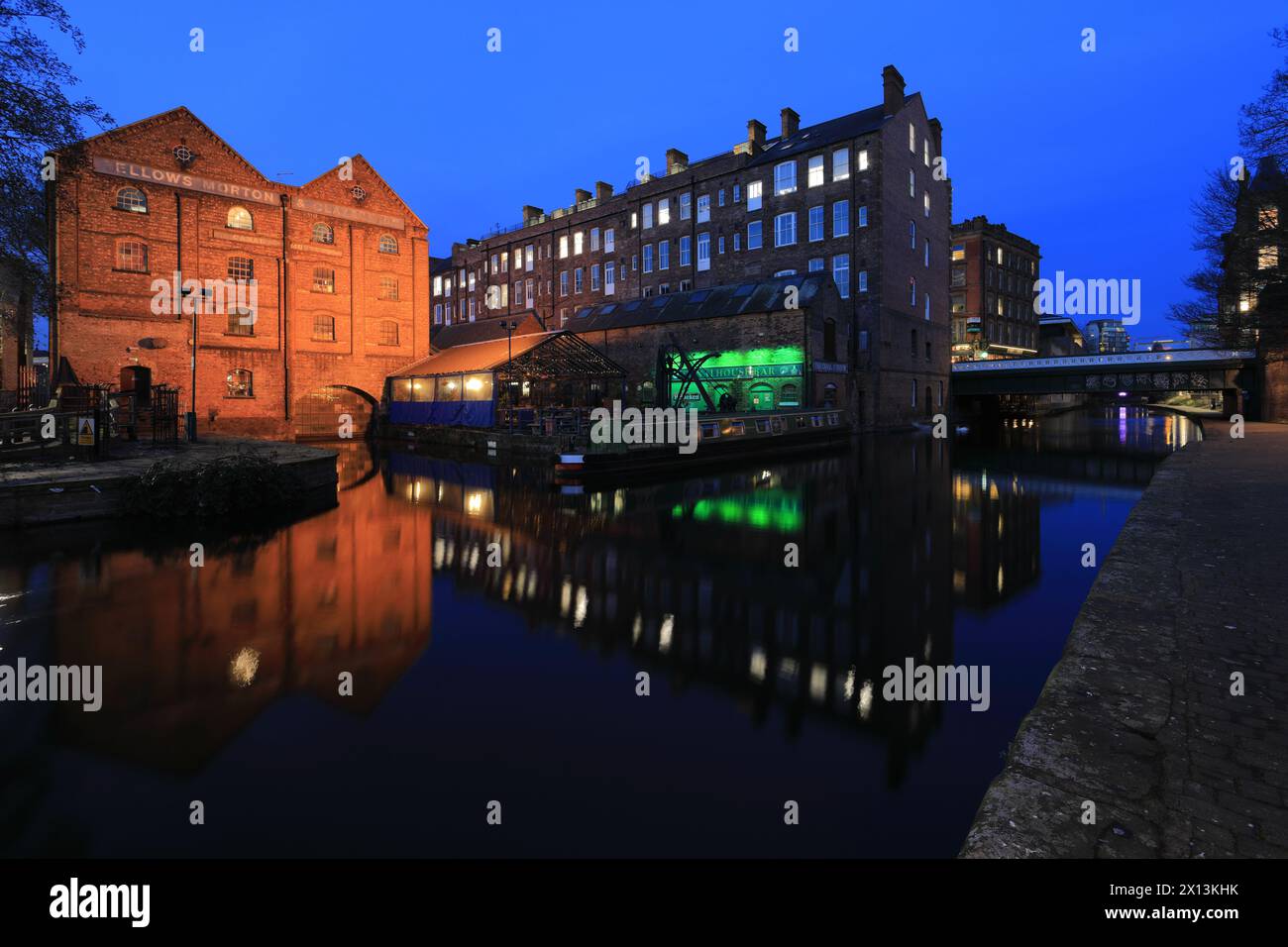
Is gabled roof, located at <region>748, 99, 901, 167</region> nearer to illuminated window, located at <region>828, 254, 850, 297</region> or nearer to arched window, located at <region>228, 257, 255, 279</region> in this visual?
illuminated window, located at <region>828, 254, 850, 297</region>

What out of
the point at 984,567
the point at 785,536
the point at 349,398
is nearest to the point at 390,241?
the point at 349,398

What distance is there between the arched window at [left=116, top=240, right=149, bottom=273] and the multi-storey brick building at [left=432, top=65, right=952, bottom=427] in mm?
30559

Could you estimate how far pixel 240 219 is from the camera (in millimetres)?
30562

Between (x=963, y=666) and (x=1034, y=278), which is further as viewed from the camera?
(x=1034, y=278)

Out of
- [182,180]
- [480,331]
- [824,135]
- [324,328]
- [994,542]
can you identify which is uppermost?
[824,135]

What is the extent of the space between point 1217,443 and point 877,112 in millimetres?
29077

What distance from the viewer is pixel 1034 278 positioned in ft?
233

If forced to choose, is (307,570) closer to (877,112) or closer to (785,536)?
(785,536)

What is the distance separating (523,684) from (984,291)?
69.9 metres

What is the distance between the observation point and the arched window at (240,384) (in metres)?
30.4

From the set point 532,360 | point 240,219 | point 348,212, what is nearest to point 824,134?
point 532,360

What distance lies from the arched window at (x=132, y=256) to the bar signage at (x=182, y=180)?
275cm

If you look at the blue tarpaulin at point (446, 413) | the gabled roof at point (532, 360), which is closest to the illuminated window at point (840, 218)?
the gabled roof at point (532, 360)

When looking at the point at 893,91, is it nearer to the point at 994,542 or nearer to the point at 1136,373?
the point at 1136,373
